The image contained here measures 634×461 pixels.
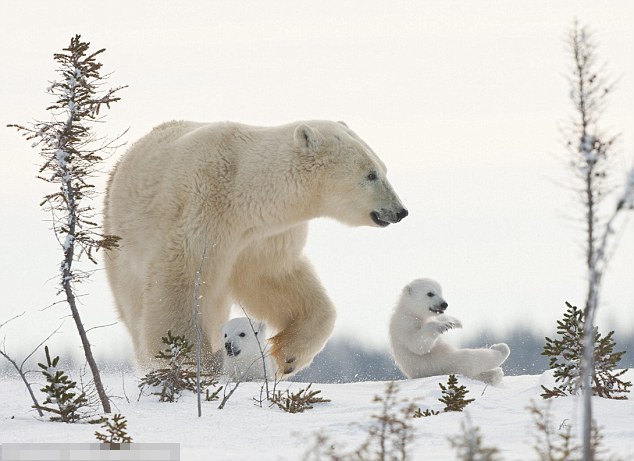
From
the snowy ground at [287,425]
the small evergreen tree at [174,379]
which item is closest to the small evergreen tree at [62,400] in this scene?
the snowy ground at [287,425]

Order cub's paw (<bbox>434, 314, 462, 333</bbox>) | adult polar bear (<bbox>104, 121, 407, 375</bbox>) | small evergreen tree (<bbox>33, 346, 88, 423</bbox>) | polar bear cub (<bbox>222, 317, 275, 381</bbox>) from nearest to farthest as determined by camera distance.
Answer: small evergreen tree (<bbox>33, 346, 88, 423</bbox>), adult polar bear (<bbox>104, 121, 407, 375</bbox>), polar bear cub (<bbox>222, 317, 275, 381</bbox>), cub's paw (<bbox>434, 314, 462, 333</bbox>)

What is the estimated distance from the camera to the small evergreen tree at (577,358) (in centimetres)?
605

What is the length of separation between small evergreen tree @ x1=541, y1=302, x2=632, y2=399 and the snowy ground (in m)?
0.25

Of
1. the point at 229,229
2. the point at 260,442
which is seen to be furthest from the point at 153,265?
the point at 260,442

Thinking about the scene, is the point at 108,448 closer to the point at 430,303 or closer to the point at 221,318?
the point at 221,318

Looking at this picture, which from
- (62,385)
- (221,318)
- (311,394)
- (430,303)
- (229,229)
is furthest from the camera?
(430,303)

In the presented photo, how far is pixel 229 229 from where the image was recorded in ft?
25.5

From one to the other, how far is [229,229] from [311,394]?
234 cm

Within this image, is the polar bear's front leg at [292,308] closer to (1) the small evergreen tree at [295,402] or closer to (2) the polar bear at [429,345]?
(2) the polar bear at [429,345]

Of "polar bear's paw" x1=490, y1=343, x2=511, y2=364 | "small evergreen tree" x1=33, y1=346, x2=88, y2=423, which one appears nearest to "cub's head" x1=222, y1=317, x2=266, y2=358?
"polar bear's paw" x1=490, y1=343, x2=511, y2=364

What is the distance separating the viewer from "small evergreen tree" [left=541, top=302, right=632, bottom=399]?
6.05 metres

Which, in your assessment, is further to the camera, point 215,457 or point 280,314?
point 280,314

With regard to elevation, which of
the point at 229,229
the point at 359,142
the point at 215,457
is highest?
the point at 359,142

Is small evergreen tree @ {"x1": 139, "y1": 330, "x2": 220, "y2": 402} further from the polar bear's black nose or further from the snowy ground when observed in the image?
the polar bear's black nose
